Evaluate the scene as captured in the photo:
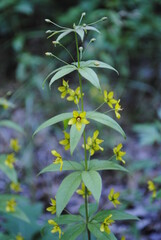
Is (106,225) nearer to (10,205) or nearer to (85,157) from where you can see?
(85,157)

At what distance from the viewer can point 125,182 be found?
3133mm

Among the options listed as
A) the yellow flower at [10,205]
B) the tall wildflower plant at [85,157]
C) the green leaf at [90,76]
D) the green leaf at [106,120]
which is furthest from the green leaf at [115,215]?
the yellow flower at [10,205]

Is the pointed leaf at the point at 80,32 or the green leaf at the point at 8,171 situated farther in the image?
the green leaf at the point at 8,171

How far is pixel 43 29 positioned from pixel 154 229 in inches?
119

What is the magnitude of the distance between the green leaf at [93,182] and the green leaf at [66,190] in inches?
1.5

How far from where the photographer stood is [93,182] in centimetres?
131

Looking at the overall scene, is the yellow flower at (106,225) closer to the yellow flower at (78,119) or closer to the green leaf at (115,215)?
the green leaf at (115,215)

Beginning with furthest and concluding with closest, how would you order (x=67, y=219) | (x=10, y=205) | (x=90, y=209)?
(x=10, y=205) < (x=90, y=209) < (x=67, y=219)

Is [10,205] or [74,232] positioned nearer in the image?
[74,232]

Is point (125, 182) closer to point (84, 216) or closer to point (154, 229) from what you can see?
point (154, 229)

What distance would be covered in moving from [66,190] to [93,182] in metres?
0.12

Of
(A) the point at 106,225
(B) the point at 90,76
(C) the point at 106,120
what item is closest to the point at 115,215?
(A) the point at 106,225

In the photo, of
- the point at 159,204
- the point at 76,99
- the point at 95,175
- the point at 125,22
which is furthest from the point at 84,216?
the point at 125,22

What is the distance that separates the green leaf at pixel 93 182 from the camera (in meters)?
1.24
